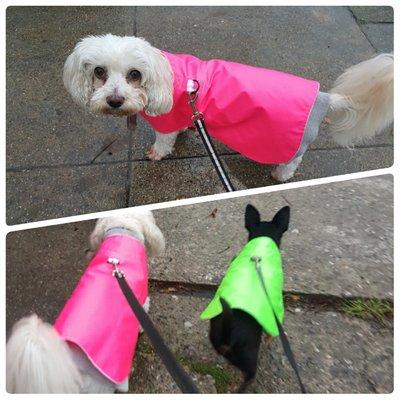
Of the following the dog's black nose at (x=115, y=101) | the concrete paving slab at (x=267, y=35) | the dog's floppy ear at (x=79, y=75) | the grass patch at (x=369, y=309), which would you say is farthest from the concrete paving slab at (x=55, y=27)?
the grass patch at (x=369, y=309)

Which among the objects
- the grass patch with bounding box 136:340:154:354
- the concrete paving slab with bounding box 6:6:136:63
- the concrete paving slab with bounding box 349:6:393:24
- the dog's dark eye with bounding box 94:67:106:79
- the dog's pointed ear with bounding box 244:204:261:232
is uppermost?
the concrete paving slab with bounding box 349:6:393:24

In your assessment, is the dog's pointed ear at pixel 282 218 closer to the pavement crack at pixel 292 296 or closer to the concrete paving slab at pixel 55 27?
the pavement crack at pixel 292 296

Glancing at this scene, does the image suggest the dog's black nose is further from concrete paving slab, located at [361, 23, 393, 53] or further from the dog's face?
concrete paving slab, located at [361, 23, 393, 53]

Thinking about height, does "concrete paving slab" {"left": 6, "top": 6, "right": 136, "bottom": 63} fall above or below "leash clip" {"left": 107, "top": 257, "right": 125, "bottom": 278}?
above

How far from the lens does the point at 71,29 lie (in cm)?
374

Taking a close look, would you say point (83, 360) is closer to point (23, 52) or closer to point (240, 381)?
point (240, 381)

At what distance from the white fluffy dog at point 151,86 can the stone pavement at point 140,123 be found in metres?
0.48

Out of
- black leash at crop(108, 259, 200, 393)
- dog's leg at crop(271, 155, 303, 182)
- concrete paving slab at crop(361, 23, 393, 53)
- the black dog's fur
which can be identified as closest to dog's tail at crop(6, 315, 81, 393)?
black leash at crop(108, 259, 200, 393)

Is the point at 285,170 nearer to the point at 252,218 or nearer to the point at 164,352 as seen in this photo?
the point at 252,218

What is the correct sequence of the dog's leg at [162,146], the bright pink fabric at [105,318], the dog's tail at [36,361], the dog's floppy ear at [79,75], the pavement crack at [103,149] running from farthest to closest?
the pavement crack at [103,149] < the dog's leg at [162,146] < the dog's floppy ear at [79,75] < the bright pink fabric at [105,318] < the dog's tail at [36,361]

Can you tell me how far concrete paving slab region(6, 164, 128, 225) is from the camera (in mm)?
2727

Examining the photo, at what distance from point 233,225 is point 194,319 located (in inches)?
28.1

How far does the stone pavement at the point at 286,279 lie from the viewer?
2.05m

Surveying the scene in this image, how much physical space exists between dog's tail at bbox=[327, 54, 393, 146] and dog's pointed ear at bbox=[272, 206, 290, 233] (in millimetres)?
844
